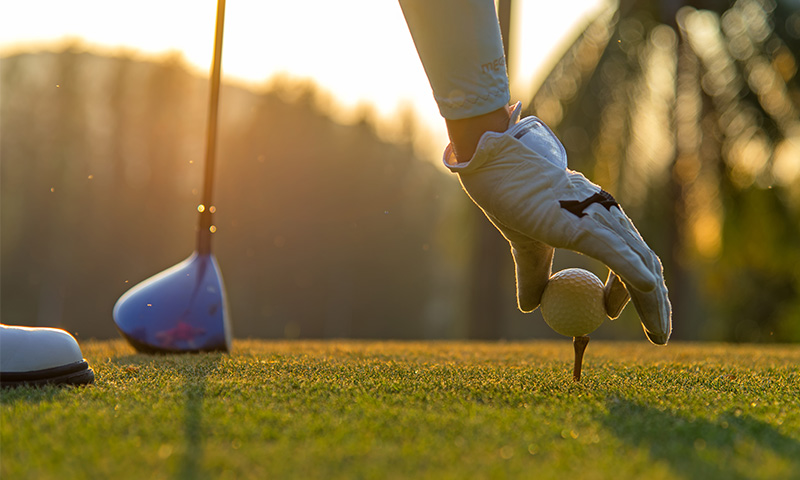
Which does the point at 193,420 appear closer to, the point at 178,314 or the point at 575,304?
the point at 575,304

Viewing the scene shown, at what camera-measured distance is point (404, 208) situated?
2184 centimetres

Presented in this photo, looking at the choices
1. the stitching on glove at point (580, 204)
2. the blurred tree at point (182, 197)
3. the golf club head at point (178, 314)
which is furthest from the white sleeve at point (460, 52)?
the blurred tree at point (182, 197)

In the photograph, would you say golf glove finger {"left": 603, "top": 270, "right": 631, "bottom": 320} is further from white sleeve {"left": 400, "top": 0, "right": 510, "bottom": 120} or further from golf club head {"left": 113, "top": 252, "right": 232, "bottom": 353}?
golf club head {"left": 113, "top": 252, "right": 232, "bottom": 353}

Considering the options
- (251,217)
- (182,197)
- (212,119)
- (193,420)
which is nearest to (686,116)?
(212,119)

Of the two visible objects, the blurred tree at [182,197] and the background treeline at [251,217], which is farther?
the blurred tree at [182,197]

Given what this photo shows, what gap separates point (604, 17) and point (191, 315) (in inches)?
345

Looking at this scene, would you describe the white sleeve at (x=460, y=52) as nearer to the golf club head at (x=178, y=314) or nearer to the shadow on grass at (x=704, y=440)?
the shadow on grass at (x=704, y=440)

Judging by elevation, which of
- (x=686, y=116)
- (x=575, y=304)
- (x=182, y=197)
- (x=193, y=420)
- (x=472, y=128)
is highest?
(x=686, y=116)

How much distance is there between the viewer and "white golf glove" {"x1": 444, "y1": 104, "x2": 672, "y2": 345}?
152 cm

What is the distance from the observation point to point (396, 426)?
1.15m

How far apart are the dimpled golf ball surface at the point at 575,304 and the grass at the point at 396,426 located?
157 millimetres

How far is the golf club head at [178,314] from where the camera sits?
8.41ft

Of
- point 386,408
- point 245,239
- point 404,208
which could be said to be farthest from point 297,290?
point 386,408

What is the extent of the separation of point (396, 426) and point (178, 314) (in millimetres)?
1699
